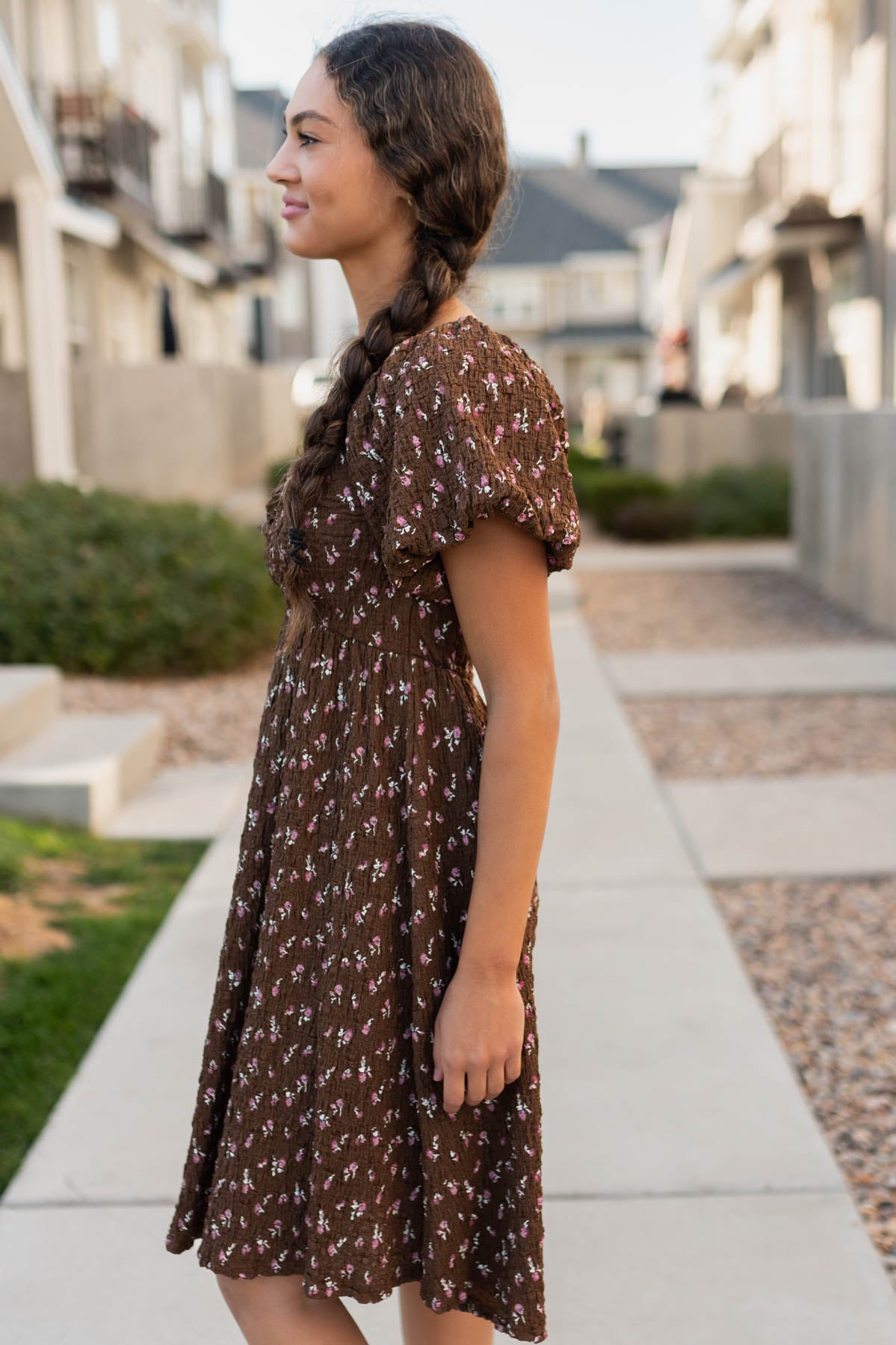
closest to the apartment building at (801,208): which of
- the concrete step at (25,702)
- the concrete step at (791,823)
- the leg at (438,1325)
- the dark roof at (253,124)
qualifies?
the concrete step at (791,823)

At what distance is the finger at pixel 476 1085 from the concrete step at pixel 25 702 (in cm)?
454

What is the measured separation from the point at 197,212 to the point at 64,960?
21422 mm

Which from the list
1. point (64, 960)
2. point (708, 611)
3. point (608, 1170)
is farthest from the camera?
point (708, 611)

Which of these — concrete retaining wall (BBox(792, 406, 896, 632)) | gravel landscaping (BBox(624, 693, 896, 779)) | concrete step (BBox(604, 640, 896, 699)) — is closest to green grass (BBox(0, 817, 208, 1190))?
gravel landscaping (BBox(624, 693, 896, 779))

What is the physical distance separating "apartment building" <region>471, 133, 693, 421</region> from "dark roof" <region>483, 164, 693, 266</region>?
0.03 m

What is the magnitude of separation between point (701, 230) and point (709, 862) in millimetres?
19924

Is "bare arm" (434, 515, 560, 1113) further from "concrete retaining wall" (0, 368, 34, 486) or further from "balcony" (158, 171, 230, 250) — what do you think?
"balcony" (158, 171, 230, 250)

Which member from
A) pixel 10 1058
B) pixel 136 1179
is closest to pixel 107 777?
pixel 10 1058

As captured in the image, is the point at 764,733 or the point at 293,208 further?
the point at 764,733

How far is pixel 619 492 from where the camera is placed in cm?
1634

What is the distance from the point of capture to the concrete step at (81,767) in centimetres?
533

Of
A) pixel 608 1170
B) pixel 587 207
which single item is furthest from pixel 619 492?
pixel 587 207

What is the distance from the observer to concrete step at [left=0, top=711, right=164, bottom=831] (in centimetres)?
533

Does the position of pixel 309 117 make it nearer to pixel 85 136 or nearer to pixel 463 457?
pixel 463 457
